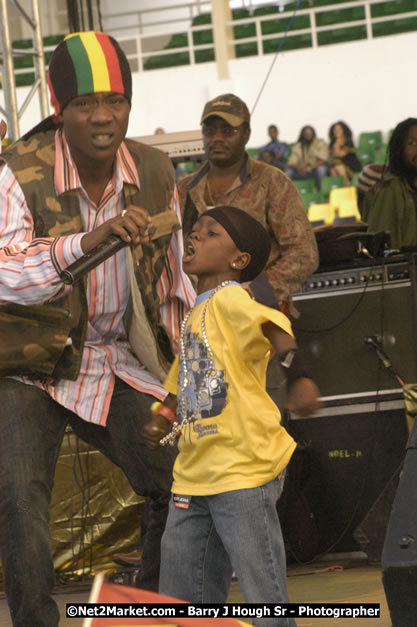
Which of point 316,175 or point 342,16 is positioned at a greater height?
point 342,16

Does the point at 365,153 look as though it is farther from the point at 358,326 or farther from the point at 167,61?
the point at 358,326

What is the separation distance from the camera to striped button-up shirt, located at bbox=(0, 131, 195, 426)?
2467 mm

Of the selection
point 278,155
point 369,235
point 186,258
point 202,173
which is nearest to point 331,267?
point 369,235

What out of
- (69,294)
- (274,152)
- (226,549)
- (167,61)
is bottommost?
(226,549)

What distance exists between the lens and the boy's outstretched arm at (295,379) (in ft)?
7.43

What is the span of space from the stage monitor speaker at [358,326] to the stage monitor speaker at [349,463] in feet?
0.40

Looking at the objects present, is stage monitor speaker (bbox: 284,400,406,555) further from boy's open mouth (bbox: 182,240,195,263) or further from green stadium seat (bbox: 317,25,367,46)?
green stadium seat (bbox: 317,25,367,46)

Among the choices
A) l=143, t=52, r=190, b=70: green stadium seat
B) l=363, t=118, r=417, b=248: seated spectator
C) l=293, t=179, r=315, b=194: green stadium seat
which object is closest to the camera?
l=363, t=118, r=417, b=248: seated spectator

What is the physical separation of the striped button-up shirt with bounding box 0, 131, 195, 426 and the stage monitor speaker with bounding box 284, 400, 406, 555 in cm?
211

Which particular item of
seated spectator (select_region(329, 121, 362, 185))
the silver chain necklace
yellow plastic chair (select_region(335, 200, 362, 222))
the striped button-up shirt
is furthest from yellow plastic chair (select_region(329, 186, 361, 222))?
the silver chain necklace

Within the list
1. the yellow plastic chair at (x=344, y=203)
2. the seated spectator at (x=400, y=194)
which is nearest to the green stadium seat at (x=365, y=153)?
the yellow plastic chair at (x=344, y=203)

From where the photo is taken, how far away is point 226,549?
2416 mm

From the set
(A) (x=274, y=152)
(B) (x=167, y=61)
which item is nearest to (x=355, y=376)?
(A) (x=274, y=152)

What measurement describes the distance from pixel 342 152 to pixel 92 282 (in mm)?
12131
